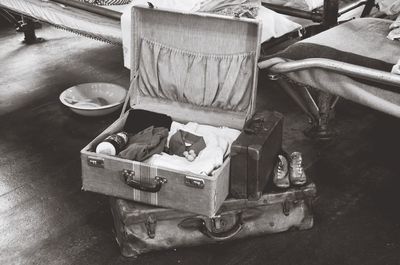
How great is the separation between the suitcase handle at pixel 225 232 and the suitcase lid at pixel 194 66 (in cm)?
53

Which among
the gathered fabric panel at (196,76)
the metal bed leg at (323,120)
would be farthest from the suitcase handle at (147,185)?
the metal bed leg at (323,120)

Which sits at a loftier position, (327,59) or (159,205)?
(327,59)

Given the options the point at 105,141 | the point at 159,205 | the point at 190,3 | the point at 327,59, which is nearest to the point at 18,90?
the point at 190,3

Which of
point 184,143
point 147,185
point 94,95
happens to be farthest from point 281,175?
point 94,95

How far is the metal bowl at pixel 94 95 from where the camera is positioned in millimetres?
3375

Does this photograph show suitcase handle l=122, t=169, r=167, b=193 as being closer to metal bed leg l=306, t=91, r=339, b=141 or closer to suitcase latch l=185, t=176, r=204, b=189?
suitcase latch l=185, t=176, r=204, b=189

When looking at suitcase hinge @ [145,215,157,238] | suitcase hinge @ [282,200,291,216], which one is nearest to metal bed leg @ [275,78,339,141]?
suitcase hinge @ [282,200,291,216]

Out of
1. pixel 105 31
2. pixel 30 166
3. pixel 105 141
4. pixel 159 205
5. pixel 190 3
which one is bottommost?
pixel 30 166

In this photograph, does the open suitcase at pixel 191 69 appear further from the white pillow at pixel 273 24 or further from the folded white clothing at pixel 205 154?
the white pillow at pixel 273 24

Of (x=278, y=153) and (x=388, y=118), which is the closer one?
(x=278, y=153)

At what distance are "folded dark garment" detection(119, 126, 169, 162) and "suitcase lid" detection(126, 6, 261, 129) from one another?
0.27 m

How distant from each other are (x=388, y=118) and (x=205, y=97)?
1.50 metres

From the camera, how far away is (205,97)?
2537 millimetres

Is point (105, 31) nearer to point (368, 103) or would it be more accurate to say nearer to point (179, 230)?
point (179, 230)
